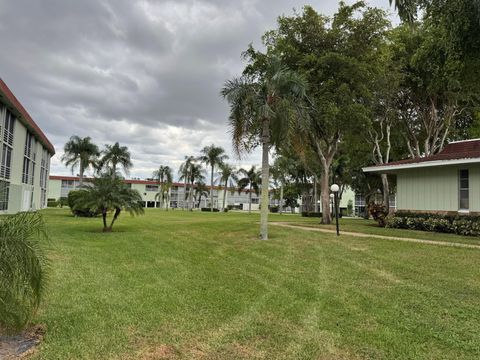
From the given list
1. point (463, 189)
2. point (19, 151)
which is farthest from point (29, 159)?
point (463, 189)

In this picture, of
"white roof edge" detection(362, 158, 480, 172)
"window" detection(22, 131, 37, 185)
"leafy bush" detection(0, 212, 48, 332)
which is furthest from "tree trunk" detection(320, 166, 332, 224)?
"window" detection(22, 131, 37, 185)

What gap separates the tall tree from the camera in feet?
69.9

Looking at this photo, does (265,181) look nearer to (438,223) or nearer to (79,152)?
(438,223)

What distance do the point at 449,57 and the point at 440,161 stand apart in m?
7.95

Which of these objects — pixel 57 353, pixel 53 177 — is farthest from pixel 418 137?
pixel 53 177

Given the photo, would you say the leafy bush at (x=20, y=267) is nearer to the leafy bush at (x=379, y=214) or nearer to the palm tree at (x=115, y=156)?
the leafy bush at (x=379, y=214)

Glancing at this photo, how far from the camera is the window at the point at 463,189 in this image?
57.1 ft

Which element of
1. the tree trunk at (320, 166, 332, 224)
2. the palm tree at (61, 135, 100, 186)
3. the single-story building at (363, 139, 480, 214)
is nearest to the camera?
the single-story building at (363, 139, 480, 214)

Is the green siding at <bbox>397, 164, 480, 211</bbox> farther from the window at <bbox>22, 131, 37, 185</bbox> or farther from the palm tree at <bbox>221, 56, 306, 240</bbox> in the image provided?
the window at <bbox>22, 131, 37, 185</bbox>

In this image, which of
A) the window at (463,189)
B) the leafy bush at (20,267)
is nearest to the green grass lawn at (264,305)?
the leafy bush at (20,267)

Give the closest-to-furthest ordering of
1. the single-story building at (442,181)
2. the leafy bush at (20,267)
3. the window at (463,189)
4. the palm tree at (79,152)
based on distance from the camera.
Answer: the leafy bush at (20,267) → the single-story building at (442,181) → the window at (463,189) → the palm tree at (79,152)

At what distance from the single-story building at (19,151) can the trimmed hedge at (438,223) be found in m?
19.2

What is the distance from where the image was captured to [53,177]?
273ft

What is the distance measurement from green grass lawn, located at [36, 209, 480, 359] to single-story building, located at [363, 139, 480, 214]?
22.2 feet
